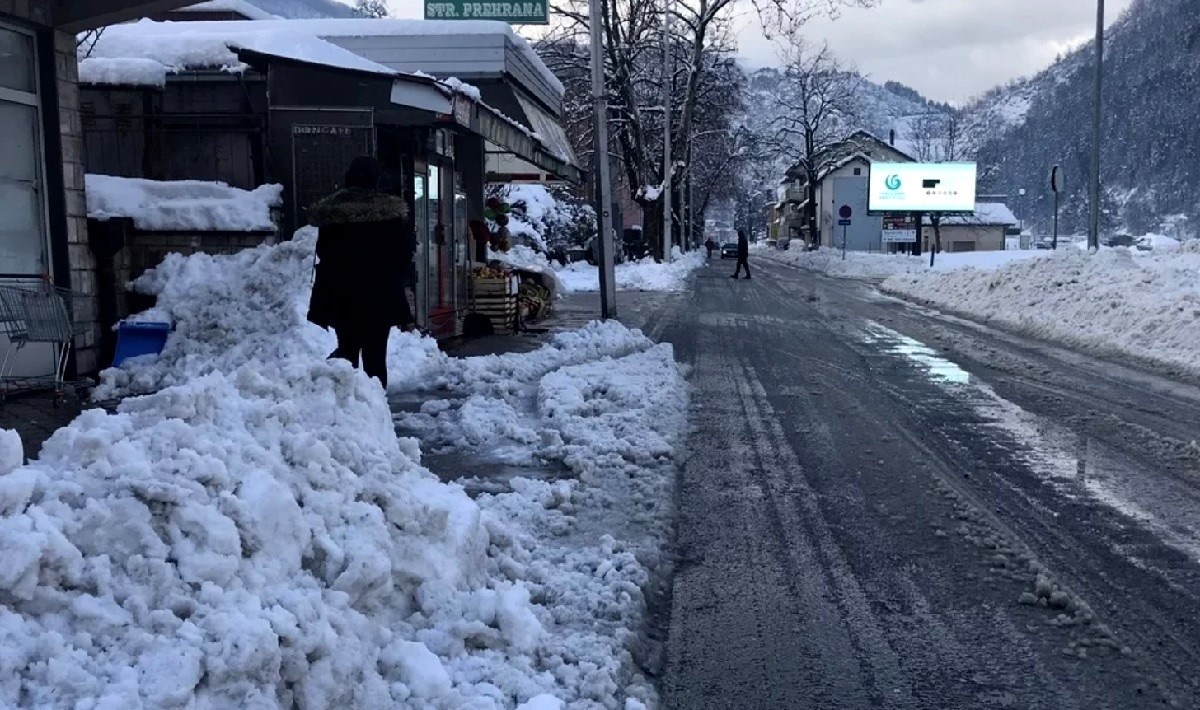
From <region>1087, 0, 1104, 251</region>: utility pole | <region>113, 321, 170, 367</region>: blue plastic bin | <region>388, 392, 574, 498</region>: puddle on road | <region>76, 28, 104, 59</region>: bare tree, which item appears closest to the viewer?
<region>388, 392, 574, 498</region>: puddle on road

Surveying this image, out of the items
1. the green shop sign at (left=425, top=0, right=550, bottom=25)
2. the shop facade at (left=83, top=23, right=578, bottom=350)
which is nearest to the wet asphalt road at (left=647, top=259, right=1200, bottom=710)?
the shop facade at (left=83, top=23, right=578, bottom=350)

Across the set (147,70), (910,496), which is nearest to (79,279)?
(147,70)

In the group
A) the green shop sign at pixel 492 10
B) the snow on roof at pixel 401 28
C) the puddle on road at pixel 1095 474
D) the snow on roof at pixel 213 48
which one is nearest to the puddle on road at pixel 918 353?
the puddle on road at pixel 1095 474

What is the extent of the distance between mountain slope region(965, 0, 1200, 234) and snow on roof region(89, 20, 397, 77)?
10770cm

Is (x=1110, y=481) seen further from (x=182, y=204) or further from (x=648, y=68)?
(x=648, y=68)

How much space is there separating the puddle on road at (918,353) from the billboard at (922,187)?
134 ft

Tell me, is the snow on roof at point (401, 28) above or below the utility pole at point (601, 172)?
above

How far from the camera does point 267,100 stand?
444 inches

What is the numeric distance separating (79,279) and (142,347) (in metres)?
0.82

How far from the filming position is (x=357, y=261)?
265 inches

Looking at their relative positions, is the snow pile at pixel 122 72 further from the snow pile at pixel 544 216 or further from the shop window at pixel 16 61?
the snow pile at pixel 544 216

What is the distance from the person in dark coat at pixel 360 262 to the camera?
22.0 feet

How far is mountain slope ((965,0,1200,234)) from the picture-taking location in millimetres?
126500

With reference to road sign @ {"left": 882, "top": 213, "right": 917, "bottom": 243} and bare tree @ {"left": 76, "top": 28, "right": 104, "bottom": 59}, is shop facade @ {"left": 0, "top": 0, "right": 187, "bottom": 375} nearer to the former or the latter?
bare tree @ {"left": 76, "top": 28, "right": 104, "bottom": 59}
